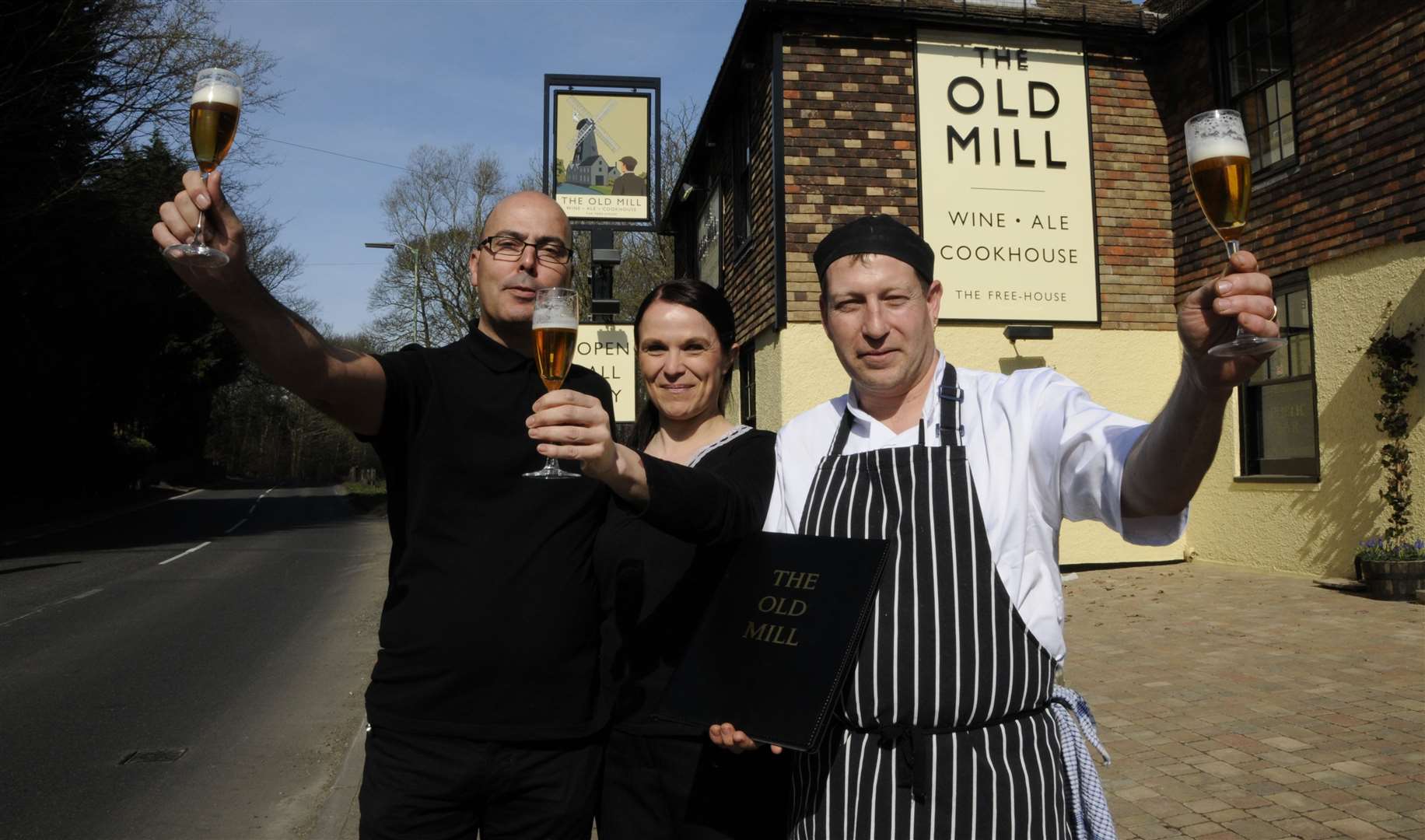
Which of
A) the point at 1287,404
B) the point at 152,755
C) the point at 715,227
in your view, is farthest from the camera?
the point at 715,227

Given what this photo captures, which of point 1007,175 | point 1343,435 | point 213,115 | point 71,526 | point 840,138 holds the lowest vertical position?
point 71,526

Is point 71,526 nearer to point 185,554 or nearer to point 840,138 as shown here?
point 185,554

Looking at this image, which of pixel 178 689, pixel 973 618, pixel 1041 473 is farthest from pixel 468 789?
pixel 178 689

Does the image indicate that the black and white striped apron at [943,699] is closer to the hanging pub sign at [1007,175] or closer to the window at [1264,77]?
the hanging pub sign at [1007,175]

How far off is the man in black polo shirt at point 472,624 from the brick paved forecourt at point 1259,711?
277 cm

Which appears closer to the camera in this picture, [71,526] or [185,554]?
[185,554]

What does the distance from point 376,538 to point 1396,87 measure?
55.5 feet

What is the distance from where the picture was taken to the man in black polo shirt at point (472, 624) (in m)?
2.02

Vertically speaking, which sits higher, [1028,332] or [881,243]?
[1028,332]

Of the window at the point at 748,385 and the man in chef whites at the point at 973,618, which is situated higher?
the window at the point at 748,385

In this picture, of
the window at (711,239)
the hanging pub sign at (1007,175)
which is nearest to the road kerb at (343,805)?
the hanging pub sign at (1007,175)

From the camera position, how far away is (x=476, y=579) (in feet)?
6.73

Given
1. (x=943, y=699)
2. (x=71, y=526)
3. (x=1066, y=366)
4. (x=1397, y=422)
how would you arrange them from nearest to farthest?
(x=943, y=699) < (x=1397, y=422) < (x=1066, y=366) < (x=71, y=526)

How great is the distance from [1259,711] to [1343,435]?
526 cm
